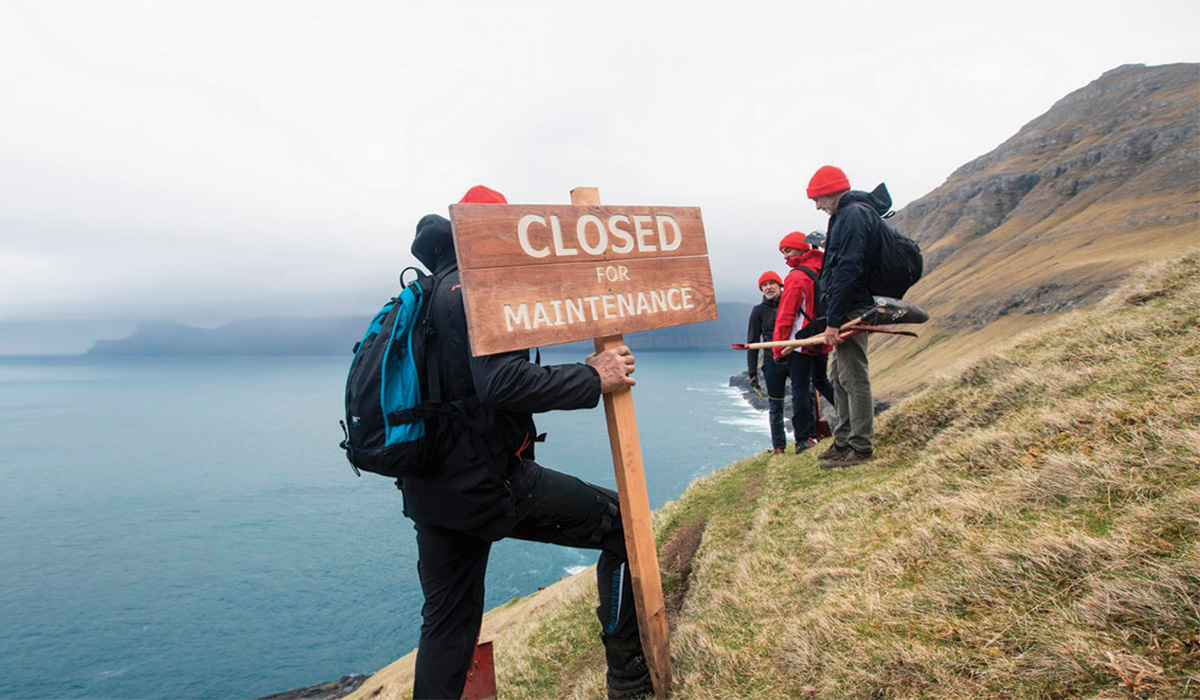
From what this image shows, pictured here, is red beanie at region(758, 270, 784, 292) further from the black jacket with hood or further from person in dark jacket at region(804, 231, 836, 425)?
the black jacket with hood

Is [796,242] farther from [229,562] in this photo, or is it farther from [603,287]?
[229,562]

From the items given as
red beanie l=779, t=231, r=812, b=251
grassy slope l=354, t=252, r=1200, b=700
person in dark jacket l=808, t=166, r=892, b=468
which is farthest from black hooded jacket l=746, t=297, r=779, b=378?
grassy slope l=354, t=252, r=1200, b=700

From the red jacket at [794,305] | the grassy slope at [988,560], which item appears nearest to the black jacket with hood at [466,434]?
the grassy slope at [988,560]

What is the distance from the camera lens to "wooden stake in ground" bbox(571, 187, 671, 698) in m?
3.68

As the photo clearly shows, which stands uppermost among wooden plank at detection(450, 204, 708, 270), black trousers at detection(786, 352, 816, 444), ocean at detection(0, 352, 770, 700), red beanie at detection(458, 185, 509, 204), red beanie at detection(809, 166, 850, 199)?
red beanie at detection(809, 166, 850, 199)

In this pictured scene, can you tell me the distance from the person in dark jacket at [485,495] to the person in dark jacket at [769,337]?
6.94 m

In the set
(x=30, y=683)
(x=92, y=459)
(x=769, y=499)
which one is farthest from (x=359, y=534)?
(x=92, y=459)

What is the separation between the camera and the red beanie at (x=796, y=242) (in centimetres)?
915

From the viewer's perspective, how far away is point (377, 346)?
330 cm

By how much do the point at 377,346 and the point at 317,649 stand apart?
56.5 m

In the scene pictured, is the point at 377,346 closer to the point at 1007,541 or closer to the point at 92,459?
the point at 1007,541

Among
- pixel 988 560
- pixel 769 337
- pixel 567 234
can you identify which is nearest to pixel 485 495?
pixel 567 234

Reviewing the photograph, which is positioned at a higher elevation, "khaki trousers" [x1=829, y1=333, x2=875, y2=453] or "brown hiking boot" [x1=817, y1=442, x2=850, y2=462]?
"khaki trousers" [x1=829, y1=333, x2=875, y2=453]

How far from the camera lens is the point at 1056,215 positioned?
106m
